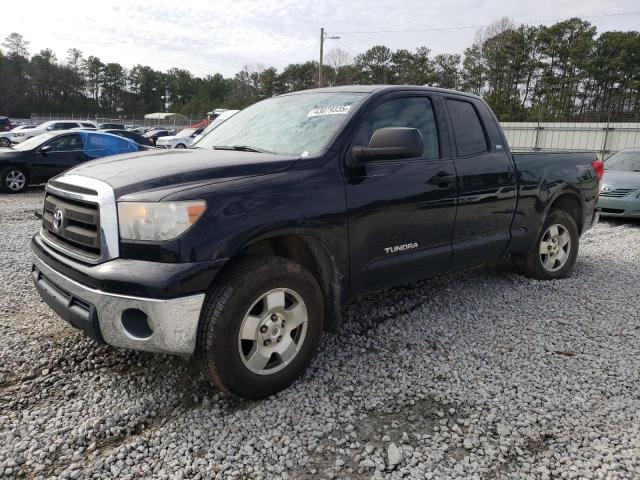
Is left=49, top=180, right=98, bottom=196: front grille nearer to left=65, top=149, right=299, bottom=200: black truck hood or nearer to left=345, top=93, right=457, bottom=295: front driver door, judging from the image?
left=65, top=149, right=299, bottom=200: black truck hood

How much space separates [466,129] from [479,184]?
0.48 meters

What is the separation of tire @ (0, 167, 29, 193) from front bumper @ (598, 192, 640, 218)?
12.3m

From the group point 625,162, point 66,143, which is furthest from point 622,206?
point 66,143

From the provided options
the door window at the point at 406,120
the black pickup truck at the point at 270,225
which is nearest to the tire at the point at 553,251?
the black pickup truck at the point at 270,225

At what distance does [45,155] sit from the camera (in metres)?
11.3

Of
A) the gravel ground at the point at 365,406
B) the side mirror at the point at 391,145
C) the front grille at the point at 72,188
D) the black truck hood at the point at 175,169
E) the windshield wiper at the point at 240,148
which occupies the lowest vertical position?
the gravel ground at the point at 365,406

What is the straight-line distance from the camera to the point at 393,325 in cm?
384

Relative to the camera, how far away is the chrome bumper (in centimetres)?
237

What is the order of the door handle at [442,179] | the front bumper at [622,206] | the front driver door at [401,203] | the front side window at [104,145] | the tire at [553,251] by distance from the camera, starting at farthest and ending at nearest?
the front side window at [104,145]
the front bumper at [622,206]
the tire at [553,251]
the door handle at [442,179]
the front driver door at [401,203]

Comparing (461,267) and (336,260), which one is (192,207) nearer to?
(336,260)

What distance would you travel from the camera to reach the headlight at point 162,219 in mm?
2416

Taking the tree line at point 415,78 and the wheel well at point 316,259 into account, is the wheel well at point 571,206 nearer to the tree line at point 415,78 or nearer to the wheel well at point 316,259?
the wheel well at point 316,259

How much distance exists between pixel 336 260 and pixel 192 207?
98 cm

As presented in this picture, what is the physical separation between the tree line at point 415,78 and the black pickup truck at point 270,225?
2471cm
